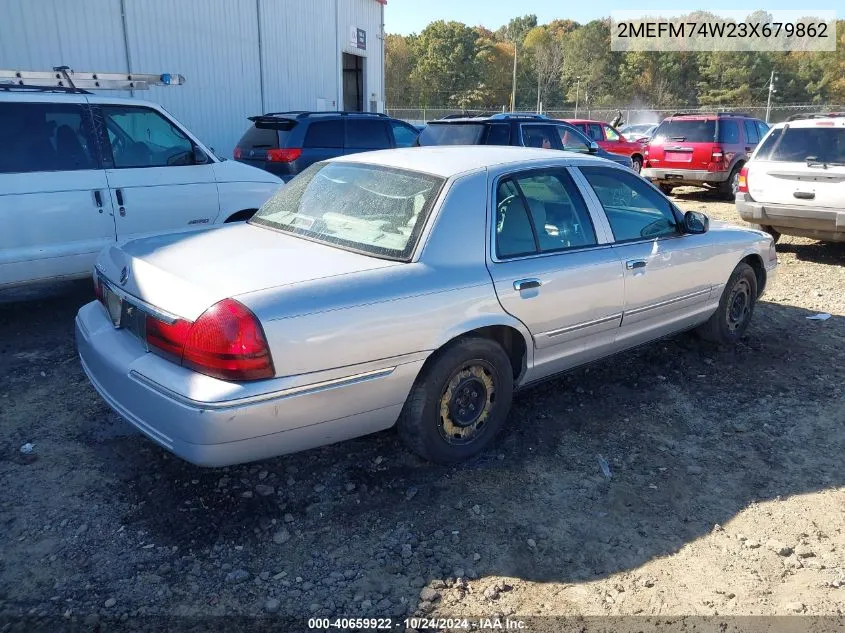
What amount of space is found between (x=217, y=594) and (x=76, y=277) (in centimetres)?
397

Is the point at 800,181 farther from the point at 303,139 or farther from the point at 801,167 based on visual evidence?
the point at 303,139

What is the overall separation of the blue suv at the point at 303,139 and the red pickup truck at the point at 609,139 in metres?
7.20

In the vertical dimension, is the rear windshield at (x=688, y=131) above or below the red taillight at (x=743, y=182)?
above

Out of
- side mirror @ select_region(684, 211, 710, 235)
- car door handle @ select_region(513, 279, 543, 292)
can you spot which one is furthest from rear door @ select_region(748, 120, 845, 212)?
car door handle @ select_region(513, 279, 543, 292)

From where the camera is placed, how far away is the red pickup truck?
16.4 metres

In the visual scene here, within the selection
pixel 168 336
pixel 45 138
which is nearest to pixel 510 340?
pixel 168 336

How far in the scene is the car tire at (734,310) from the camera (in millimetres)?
Answer: 5262

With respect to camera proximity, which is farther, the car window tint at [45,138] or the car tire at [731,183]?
the car tire at [731,183]

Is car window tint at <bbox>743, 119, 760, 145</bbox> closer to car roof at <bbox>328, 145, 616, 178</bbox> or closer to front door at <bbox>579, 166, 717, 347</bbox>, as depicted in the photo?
front door at <bbox>579, 166, 717, 347</bbox>

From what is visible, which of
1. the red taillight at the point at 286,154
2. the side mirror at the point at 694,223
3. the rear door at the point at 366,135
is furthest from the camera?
the rear door at the point at 366,135

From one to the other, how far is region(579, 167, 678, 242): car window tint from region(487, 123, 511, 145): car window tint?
576cm

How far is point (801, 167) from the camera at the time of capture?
827 cm

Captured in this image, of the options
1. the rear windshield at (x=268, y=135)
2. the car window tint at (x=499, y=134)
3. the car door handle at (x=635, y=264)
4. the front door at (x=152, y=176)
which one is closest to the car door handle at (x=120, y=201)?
the front door at (x=152, y=176)

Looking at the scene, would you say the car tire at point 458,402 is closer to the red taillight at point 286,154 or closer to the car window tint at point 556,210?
the car window tint at point 556,210
